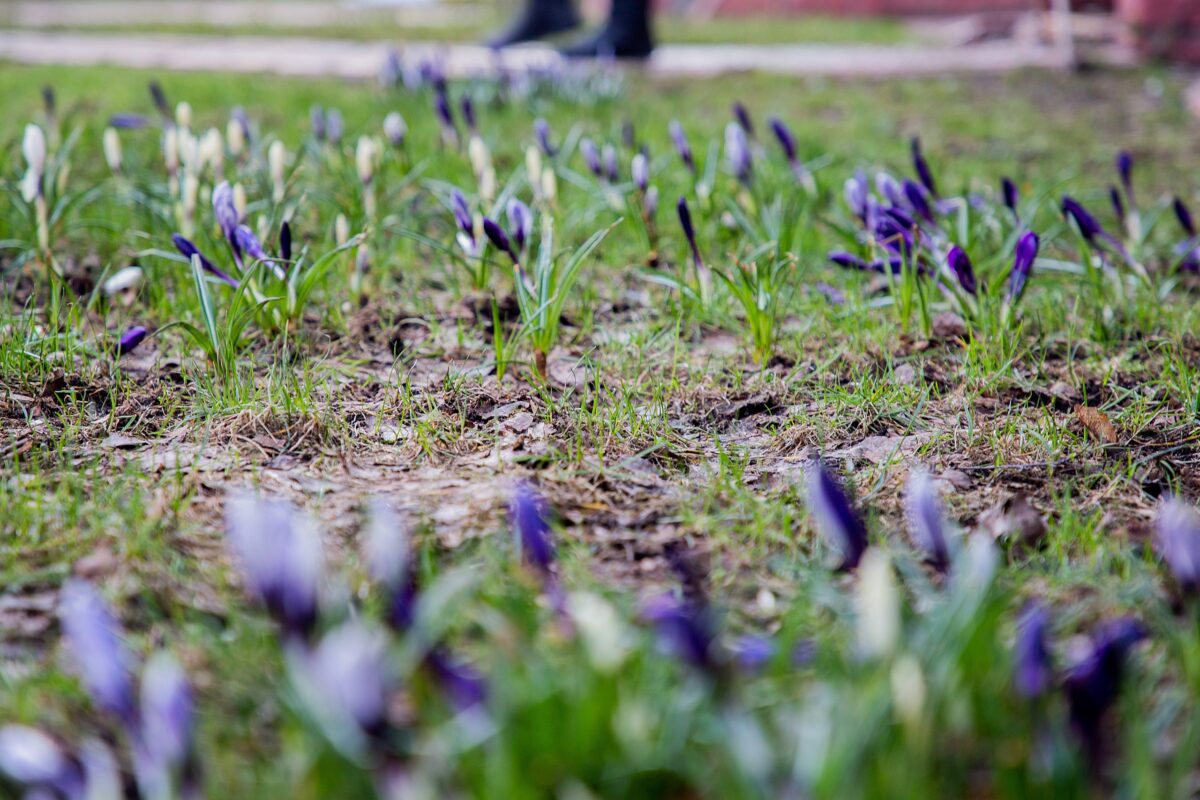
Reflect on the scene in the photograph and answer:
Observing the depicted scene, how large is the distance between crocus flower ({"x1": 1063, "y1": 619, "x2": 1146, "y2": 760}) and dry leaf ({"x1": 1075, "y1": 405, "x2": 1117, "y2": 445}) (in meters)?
1.07

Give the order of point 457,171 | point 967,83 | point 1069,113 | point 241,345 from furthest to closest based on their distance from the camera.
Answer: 1. point 967,83
2. point 1069,113
3. point 457,171
4. point 241,345

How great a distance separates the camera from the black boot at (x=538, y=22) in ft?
34.0

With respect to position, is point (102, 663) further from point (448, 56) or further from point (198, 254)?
point (448, 56)

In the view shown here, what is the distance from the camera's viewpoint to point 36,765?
3.65 feet

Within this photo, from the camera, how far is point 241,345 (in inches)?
104

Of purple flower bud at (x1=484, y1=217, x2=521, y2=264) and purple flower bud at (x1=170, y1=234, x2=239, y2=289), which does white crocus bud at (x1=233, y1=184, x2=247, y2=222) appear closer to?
purple flower bud at (x1=170, y1=234, x2=239, y2=289)

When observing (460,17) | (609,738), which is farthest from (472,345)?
(460,17)

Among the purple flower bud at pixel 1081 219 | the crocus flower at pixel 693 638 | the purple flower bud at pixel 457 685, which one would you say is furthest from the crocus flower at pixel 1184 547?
the purple flower bud at pixel 1081 219

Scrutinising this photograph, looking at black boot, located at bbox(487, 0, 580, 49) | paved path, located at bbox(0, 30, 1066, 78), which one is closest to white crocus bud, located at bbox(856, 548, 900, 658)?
paved path, located at bbox(0, 30, 1066, 78)

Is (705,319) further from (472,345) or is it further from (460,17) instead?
(460,17)

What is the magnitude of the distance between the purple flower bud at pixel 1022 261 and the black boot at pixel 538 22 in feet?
27.7

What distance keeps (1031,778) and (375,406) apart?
4.97ft

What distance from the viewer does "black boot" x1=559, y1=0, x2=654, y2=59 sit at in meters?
8.98

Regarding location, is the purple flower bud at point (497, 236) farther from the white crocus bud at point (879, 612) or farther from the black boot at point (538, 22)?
the black boot at point (538, 22)
